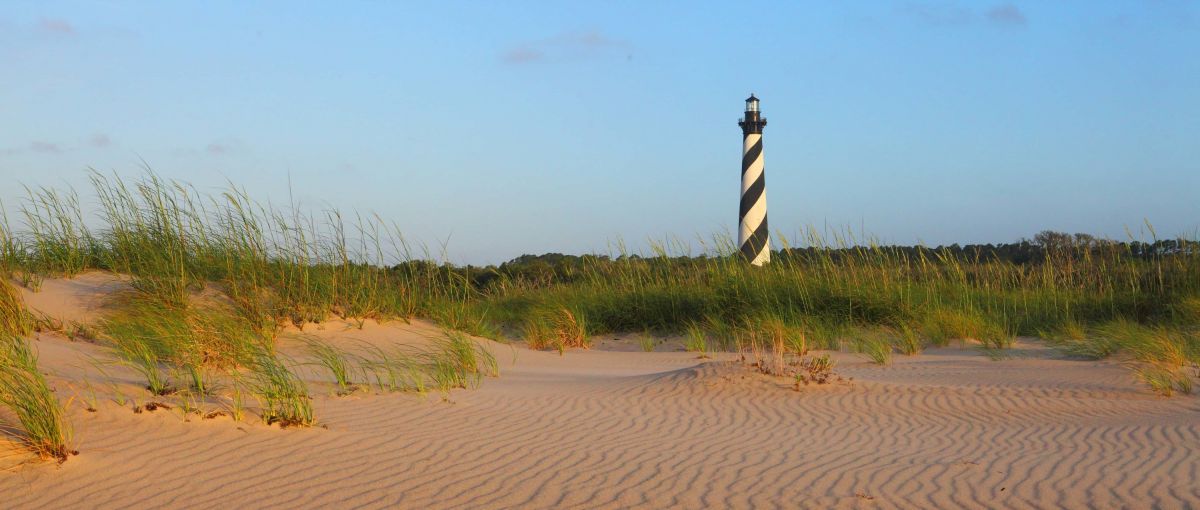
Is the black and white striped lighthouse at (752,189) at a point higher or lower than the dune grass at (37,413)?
higher

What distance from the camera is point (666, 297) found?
1262cm

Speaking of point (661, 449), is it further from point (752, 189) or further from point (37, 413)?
point (752, 189)

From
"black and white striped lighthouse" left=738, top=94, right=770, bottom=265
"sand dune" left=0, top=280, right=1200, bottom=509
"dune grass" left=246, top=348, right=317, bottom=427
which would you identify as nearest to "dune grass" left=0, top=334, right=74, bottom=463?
"sand dune" left=0, top=280, right=1200, bottom=509

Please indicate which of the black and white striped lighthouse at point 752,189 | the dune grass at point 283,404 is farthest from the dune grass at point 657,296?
the black and white striped lighthouse at point 752,189

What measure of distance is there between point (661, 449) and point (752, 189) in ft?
58.5

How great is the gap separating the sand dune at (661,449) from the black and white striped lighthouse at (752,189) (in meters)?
14.9

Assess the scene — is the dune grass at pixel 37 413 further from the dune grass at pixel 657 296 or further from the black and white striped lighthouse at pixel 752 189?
the black and white striped lighthouse at pixel 752 189

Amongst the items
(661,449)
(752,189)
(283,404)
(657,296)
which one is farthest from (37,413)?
(752,189)

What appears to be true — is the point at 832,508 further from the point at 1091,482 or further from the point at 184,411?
the point at 184,411

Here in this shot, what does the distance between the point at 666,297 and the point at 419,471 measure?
8416 millimetres

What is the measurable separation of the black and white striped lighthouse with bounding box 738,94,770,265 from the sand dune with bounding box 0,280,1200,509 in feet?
48.9

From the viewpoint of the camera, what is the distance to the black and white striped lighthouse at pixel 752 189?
22.1 meters

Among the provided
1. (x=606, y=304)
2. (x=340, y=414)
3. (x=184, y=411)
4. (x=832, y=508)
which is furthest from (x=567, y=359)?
(x=832, y=508)

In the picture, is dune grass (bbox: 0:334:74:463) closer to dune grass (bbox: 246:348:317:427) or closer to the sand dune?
the sand dune
